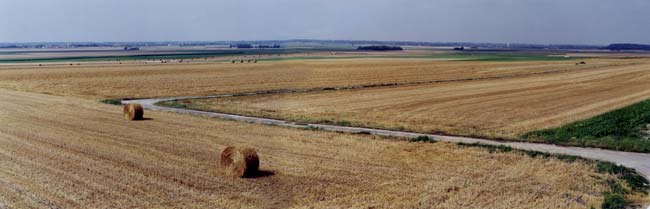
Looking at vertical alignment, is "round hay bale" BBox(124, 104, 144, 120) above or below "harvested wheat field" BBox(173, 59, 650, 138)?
above

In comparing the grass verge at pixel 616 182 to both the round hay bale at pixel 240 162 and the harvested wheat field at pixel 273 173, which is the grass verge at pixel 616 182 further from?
the round hay bale at pixel 240 162

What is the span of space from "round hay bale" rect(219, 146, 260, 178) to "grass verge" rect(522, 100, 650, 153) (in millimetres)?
14084

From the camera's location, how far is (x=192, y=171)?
20.3 metres

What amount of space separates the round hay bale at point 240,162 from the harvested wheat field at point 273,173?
14.2 inches

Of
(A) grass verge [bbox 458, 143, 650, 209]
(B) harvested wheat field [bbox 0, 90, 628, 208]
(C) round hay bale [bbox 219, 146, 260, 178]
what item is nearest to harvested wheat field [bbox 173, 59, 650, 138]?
(A) grass verge [bbox 458, 143, 650, 209]

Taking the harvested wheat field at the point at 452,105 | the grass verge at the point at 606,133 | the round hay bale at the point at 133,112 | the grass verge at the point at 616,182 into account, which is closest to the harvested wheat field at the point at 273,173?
the grass verge at the point at 616,182

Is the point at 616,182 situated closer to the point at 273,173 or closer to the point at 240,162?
the point at 273,173

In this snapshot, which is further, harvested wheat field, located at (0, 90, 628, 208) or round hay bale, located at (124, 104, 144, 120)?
round hay bale, located at (124, 104, 144, 120)

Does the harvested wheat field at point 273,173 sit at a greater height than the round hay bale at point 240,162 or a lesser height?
lesser

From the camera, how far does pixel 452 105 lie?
4284 centimetres

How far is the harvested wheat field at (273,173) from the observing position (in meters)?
16.7

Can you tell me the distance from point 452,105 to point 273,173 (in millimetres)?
24542

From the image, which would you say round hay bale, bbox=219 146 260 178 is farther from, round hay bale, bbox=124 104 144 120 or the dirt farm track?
round hay bale, bbox=124 104 144 120

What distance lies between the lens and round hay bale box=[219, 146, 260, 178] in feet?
64.4
